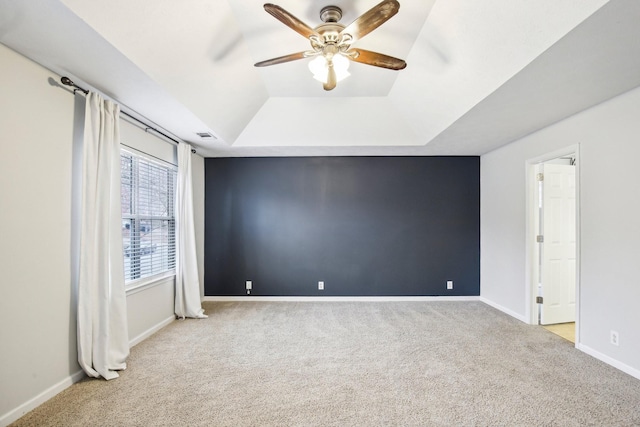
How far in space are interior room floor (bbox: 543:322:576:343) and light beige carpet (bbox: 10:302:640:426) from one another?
5.6 inches

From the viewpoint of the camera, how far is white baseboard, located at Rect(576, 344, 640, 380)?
243 centimetres

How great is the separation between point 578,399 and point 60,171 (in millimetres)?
4147

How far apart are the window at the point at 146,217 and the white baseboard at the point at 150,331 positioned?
610 mm

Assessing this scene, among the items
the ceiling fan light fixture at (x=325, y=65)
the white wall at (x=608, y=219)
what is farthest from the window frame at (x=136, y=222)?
the white wall at (x=608, y=219)

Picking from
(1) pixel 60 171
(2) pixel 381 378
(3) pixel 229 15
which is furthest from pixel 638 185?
(1) pixel 60 171

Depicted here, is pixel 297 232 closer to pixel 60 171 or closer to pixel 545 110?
pixel 60 171

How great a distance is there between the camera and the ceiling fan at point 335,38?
69.4 inches

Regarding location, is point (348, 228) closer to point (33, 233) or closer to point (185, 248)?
point (185, 248)

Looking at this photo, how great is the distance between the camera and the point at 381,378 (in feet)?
7.96

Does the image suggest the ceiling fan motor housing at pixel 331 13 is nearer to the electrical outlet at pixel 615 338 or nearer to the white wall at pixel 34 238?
the white wall at pixel 34 238

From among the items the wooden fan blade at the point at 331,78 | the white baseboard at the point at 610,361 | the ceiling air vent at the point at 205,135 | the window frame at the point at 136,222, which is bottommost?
the white baseboard at the point at 610,361

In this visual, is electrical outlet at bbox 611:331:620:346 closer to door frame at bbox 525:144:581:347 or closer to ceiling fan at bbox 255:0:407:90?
door frame at bbox 525:144:581:347

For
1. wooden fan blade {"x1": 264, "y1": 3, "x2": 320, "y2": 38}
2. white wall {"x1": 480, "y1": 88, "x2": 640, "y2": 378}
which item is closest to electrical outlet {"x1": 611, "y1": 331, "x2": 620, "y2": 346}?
white wall {"x1": 480, "y1": 88, "x2": 640, "y2": 378}

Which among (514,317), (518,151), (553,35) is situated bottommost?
(514,317)
